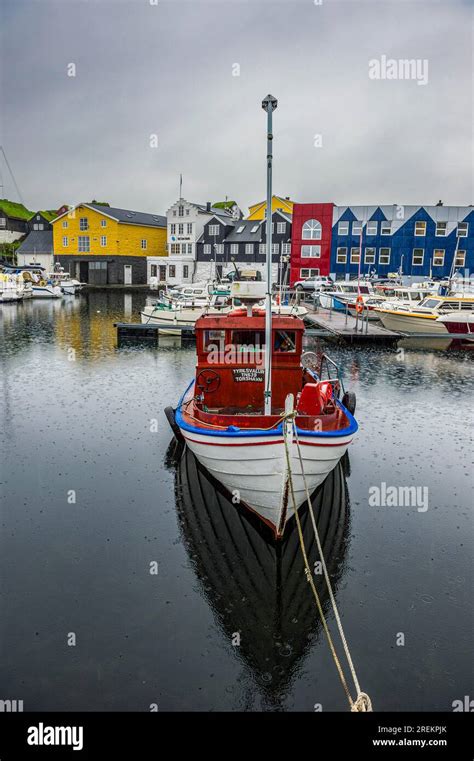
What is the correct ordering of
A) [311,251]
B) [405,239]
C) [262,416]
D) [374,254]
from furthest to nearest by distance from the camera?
[311,251], [374,254], [405,239], [262,416]

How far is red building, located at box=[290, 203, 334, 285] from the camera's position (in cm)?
5994

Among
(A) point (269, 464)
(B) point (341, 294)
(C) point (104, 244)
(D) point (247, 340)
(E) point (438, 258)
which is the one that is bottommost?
(A) point (269, 464)

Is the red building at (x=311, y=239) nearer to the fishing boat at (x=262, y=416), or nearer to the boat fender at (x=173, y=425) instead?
the boat fender at (x=173, y=425)

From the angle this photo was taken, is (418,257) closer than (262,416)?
No

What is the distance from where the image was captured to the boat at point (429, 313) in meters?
33.9

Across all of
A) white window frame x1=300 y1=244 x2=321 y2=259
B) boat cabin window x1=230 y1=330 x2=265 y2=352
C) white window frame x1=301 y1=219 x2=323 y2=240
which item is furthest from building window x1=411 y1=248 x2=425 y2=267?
boat cabin window x1=230 y1=330 x2=265 y2=352

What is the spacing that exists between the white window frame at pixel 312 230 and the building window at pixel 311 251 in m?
1.05

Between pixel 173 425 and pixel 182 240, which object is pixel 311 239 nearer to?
pixel 182 240

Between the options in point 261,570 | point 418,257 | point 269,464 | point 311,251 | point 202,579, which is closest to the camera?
point 202,579

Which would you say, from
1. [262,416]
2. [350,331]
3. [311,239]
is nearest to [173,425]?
[262,416]

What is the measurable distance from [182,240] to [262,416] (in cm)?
6433

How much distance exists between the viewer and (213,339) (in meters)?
11.6

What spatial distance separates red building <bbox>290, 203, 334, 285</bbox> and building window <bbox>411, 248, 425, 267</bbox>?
9846 millimetres

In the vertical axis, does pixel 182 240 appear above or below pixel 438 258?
above
